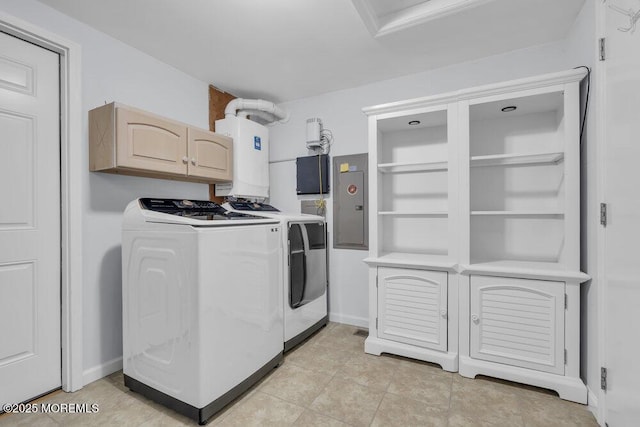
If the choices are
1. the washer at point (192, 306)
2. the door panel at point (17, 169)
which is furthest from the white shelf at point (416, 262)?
the door panel at point (17, 169)

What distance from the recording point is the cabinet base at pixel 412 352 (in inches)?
83.4

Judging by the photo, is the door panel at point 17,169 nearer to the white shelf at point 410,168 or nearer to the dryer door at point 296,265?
the dryer door at point 296,265

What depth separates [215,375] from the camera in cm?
162

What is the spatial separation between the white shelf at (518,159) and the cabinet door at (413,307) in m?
0.91

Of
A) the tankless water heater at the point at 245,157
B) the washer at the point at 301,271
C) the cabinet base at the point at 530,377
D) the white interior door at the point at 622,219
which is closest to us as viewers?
the white interior door at the point at 622,219

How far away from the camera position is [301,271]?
2.57m

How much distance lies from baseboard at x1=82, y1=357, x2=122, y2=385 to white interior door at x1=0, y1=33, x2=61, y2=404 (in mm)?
147

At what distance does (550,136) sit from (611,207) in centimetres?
100

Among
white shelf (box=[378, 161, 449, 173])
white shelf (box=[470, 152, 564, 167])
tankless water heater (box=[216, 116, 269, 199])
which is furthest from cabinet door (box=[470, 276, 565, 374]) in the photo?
tankless water heater (box=[216, 116, 269, 199])

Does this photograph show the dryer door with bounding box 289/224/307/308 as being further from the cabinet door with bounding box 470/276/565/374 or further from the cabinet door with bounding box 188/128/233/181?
the cabinet door with bounding box 470/276/565/374

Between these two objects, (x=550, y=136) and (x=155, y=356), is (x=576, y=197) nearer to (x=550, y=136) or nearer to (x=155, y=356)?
(x=550, y=136)

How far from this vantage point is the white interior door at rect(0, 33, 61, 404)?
5.56 ft

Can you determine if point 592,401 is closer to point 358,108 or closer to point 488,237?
point 488,237

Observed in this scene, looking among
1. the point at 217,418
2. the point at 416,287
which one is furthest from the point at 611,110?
the point at 217,418
